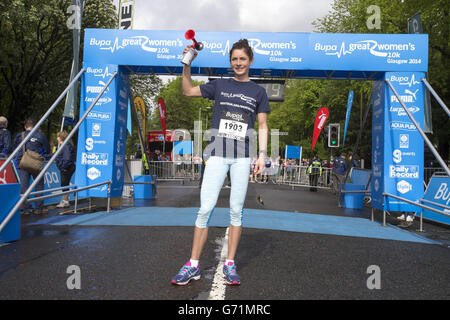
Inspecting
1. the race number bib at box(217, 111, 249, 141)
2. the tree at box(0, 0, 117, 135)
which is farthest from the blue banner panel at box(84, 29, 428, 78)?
the tree at box(0, 0, 117, 135)

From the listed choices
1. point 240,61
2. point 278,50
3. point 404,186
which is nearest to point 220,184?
point 240,61

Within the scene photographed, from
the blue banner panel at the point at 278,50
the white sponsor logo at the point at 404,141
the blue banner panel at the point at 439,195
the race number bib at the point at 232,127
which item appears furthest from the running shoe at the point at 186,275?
the blue banner panel at the point at 439,195

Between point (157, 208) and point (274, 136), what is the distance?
44.6 metres

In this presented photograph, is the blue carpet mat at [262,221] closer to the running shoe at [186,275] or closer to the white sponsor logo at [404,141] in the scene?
the white sponsor logo at [404,141]

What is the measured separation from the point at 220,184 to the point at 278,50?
17.8ft

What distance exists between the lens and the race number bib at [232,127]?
3.54 meters

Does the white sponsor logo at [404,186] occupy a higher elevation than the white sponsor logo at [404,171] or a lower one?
lower

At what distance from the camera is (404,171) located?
311 inches

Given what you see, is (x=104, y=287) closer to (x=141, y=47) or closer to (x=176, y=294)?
(x=176, y=294)

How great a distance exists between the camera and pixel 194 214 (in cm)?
801

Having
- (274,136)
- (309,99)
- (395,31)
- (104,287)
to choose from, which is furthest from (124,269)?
(274,136)

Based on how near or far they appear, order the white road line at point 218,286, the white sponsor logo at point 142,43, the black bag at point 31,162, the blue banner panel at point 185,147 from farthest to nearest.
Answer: the blue banner panel at point 185,147 → the white sponsor logo at point 142,43 → the black bag at point 31,162 → the white road line at point 218,286

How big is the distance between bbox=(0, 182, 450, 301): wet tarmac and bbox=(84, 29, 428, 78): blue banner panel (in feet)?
12.5

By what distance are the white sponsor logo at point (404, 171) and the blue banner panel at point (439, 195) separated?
1006 millimetres
